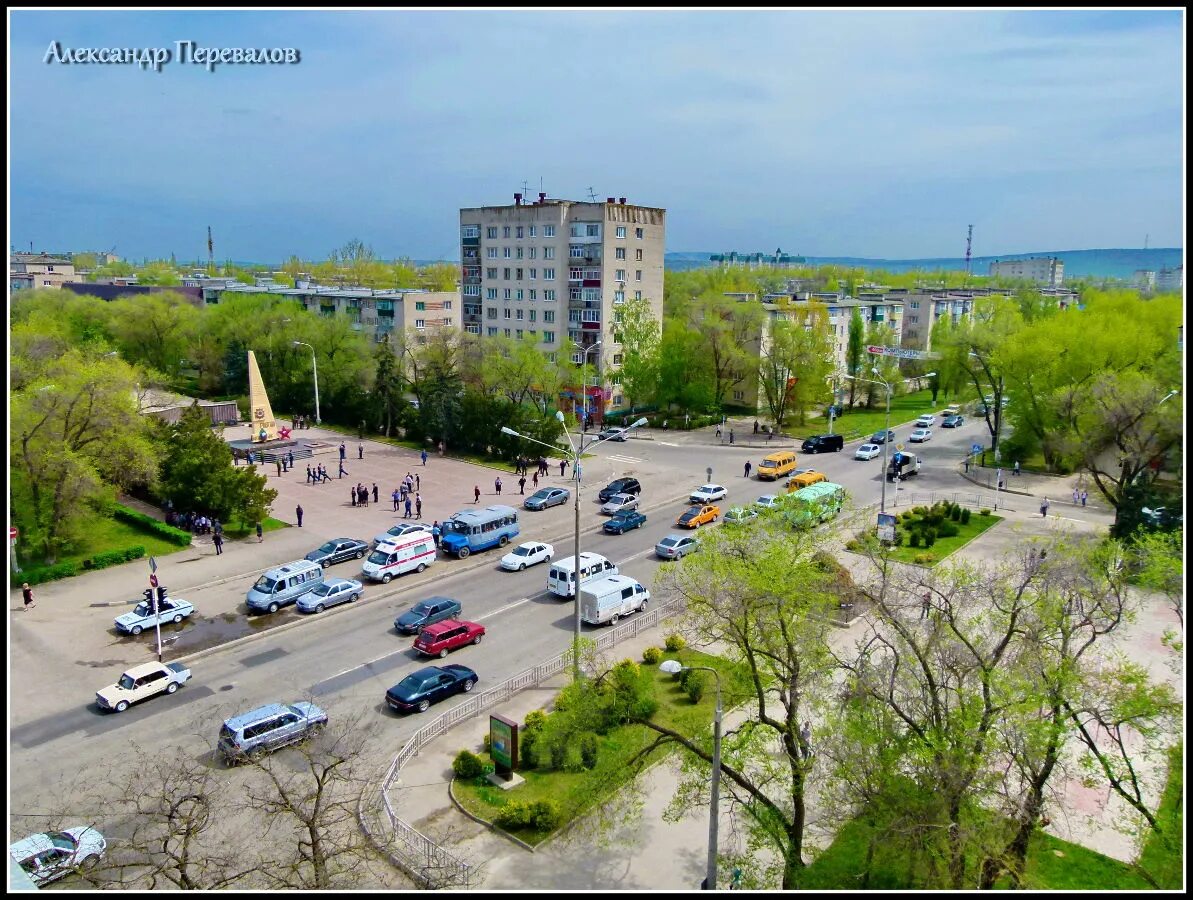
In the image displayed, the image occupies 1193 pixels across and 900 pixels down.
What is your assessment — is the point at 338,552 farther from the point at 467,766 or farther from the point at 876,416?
the point at 876,416

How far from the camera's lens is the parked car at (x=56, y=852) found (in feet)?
47.7

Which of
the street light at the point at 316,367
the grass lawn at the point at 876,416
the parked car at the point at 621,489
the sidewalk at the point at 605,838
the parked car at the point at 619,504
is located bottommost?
the sidewalk at the point at 605,838

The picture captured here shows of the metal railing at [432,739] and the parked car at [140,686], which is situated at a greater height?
the parked car at [140,686]

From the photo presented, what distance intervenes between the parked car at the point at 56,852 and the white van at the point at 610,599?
15.3 m

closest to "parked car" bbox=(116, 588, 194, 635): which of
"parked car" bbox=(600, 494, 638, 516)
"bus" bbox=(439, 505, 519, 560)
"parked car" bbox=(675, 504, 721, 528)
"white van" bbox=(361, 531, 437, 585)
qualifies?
"white van" bbox=(361, 531, 437, 585)

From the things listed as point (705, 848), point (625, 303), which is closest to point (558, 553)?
point (705, 848)

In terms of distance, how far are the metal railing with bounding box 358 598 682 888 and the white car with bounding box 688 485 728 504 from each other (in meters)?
13.7

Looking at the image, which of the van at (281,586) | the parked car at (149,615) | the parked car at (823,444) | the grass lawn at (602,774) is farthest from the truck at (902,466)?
the parked car at (149,615)

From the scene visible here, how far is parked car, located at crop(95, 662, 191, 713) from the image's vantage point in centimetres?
2212

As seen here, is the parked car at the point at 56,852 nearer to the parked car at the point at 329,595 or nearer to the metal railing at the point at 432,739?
the metal railing at the point at 432,739

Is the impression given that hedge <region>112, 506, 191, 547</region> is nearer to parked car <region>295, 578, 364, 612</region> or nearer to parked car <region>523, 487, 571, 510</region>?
parked car <region>295, 578, 364, 612</region>

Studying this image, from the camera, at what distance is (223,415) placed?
6538 cm

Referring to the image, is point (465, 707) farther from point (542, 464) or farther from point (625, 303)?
point (625, 303)

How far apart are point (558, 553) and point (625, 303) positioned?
3755 cm
